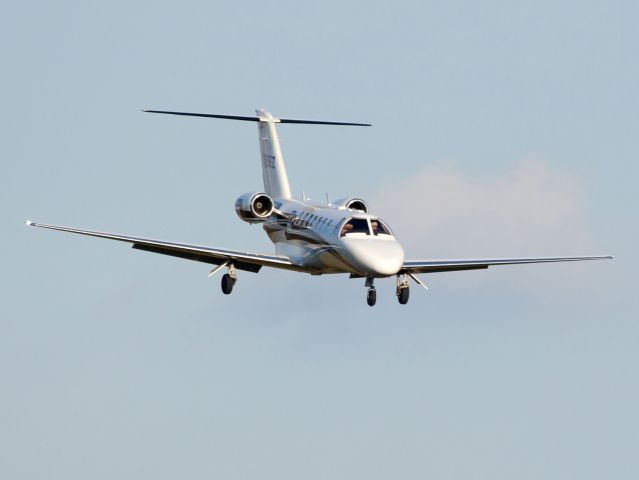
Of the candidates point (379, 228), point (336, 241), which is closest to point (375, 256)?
point (379, 228)

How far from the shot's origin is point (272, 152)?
65375 millimetres

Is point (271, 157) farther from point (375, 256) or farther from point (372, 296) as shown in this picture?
point (375, 256)

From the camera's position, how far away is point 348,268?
53156mm

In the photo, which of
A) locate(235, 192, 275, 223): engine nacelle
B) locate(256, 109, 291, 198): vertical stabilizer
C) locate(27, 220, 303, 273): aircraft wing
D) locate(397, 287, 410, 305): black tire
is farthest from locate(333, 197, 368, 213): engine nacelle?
locate(256, 109, 291, 198): vertical stabilizer

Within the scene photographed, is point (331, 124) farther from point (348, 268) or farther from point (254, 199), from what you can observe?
point (348, 268)

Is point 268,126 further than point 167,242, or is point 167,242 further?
point 268,126

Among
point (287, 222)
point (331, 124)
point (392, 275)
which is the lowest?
point (392, 275)

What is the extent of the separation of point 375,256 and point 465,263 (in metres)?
4.57

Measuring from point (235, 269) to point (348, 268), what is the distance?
4123 millimetres

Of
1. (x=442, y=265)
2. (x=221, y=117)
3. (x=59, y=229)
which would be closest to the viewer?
(x=59, y=229)

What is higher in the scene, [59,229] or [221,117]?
[221,117]

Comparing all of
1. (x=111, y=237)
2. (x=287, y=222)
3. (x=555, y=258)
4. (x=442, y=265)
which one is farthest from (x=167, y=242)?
(x=555, y=258)

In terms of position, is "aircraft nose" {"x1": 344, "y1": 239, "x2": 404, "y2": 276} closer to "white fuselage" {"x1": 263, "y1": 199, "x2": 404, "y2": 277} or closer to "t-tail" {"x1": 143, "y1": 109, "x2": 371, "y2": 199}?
"white fuselage" {"x1": 263, "y1": 199, "x2": 404, "y2": 277}

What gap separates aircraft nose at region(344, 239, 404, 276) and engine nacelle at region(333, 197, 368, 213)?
16.1ft
